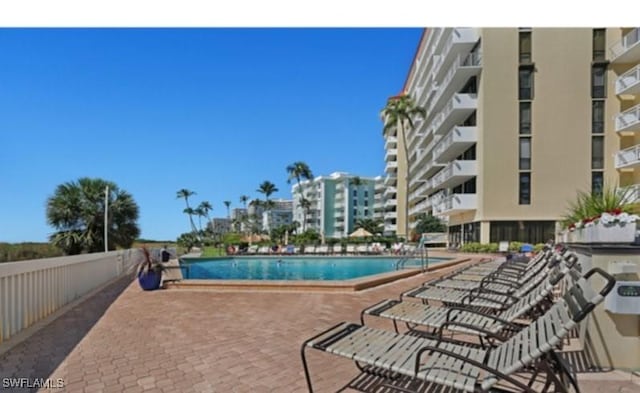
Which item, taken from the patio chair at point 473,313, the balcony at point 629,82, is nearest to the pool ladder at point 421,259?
the patio chair at point 473,313

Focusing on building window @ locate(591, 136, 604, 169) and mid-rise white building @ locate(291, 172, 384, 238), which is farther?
mid-rise white building @ locate(291, 172, 384, 238)

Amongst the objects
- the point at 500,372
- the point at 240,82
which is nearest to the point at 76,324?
the point at 500,372

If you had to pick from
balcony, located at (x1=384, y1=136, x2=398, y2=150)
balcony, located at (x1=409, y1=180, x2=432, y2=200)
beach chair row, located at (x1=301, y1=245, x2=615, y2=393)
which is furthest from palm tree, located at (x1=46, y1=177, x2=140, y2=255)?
balcony, located at (x1=384, y1=136, x2=398, y2=150)

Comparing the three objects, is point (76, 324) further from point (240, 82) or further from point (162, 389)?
point (240, 82)

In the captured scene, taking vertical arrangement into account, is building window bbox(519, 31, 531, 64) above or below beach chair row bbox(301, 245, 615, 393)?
above

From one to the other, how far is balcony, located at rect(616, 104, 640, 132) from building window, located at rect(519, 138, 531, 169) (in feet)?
15.9

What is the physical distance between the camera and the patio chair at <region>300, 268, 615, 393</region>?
1.94m

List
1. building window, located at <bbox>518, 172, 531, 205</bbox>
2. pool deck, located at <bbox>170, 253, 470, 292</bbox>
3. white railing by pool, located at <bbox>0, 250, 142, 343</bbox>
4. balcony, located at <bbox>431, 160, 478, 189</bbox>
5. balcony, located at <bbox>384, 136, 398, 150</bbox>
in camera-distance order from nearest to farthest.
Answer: white railing by pool, located at <bbox>0, 250, 142, 343</bbox>, pool deck, located at <bbox>170, 253, 470, 292</bbox>, building window, located at <bbox>518, 172, 531, 205</bbox>, balcony, located at <bbox>431, 160, 478, 189</bbox>, balcony, located at <bbox>384, 136, 398, 150</bbox>

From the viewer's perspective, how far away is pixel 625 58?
21562mm

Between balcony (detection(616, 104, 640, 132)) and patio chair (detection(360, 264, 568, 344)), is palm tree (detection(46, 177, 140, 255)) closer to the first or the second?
patio chair (detection(360, 264, 568, 344))

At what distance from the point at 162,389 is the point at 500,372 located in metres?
2.51

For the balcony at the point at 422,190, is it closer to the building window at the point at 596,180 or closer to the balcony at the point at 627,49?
the building window at the point at 596,180

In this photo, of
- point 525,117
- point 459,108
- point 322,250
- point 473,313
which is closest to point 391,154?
point 322,250
